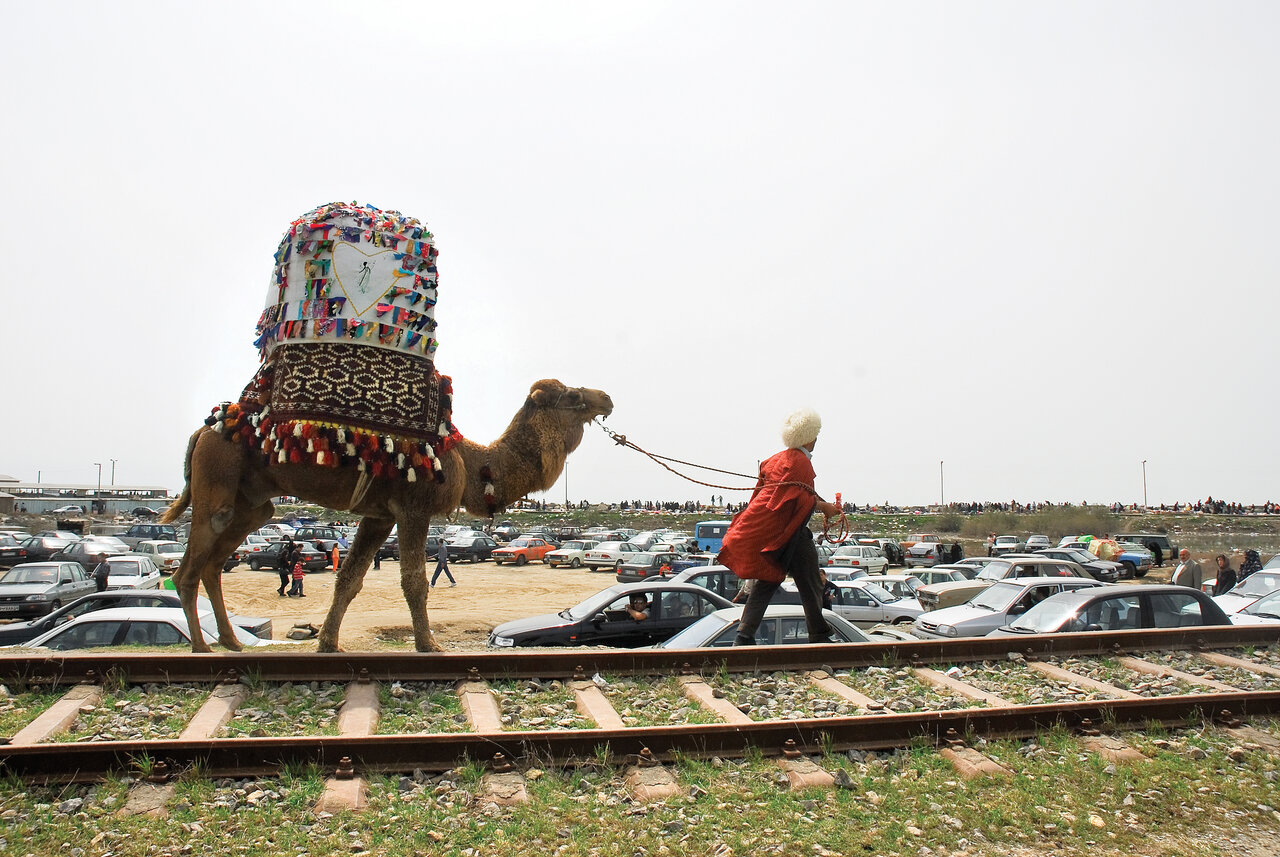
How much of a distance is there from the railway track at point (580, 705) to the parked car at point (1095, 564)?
1006 inches

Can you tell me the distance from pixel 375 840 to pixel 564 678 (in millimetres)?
2439

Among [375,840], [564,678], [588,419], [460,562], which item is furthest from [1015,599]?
[460,562]

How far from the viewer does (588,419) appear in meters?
8.45

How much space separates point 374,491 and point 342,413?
73 centimetres

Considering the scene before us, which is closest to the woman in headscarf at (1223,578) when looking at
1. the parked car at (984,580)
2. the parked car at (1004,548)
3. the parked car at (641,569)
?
the parked car at (984,580)

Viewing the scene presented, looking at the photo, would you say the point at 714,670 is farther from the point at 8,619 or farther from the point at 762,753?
the point at 8,619

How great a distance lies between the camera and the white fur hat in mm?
7812

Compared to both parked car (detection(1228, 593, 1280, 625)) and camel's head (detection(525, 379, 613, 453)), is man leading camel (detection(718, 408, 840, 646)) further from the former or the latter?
parked car (detection(1228, 593, 1280, 625))

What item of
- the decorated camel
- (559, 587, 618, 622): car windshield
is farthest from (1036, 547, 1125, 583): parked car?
the decorated camel

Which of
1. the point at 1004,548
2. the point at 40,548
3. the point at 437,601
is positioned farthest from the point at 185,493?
the point at 1004,548

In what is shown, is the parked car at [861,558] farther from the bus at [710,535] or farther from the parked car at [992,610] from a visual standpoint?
the parked car at [992,610]

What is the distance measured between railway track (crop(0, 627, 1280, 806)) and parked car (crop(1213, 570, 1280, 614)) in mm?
9228

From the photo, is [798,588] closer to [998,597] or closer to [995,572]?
[998,597]

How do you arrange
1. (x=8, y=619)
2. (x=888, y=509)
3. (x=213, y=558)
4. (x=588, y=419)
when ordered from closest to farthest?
(x=213, y=558) → (x=588, y=419) → (x=8, y=619) → (x=888, y=509)
